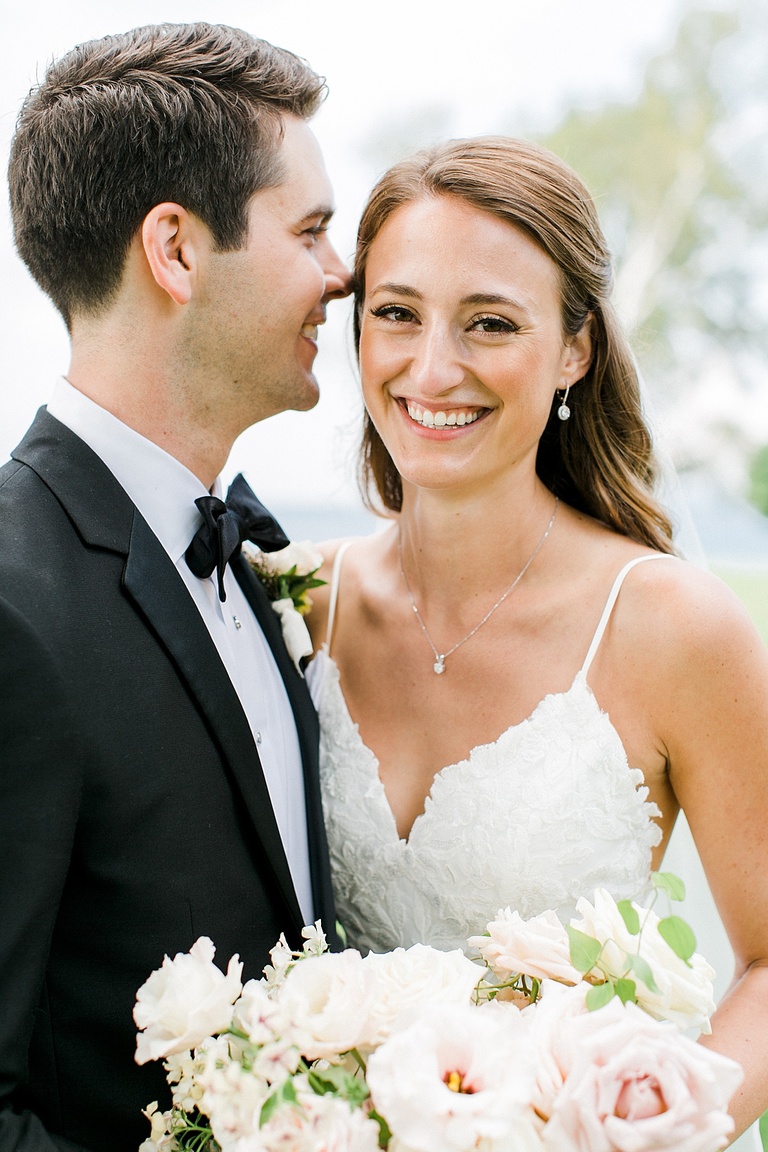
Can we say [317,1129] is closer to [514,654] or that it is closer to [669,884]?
[669,884]

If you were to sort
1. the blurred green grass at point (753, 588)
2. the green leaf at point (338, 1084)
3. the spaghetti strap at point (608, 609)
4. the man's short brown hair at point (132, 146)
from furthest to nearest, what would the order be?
1. the blurred green grass at point (753, 588)
2. the spaghetti strap at point (608, 609)
3. the man's short brown hair at point (132, 146)
4. the green leaf at point (338, 1084)

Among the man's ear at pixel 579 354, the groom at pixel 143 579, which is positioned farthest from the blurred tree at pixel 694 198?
the groom at pixel 143 579

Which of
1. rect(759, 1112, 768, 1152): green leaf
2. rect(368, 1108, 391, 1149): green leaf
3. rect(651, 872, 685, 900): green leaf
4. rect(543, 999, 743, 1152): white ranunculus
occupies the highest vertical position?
rect(651, 872, 685, 900): green leaf

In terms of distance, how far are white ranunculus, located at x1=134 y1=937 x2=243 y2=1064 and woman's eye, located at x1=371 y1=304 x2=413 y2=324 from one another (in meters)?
1.47

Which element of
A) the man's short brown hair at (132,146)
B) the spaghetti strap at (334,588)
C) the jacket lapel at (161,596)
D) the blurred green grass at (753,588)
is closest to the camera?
the jacket lapel at (161,596)

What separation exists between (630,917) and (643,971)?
0.08 metres

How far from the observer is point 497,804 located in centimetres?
227

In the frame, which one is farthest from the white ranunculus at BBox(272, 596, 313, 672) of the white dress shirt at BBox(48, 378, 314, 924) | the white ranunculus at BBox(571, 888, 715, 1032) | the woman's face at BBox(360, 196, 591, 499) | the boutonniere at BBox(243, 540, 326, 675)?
the white ranunculus at BBox(571, 888, 715, 1032)

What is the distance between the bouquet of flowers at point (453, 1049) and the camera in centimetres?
117

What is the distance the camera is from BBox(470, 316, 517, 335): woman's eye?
7.50 ft

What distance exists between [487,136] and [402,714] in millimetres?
1349

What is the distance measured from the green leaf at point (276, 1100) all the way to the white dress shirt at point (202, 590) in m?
0.80

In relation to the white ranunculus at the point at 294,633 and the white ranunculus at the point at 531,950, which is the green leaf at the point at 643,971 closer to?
the white ranunculus at the point at 531,950

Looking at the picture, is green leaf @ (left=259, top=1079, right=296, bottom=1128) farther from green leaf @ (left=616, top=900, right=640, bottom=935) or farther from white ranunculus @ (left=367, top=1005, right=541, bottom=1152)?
green leaf @ (left=616, top=900, right=640, bottom=935)
